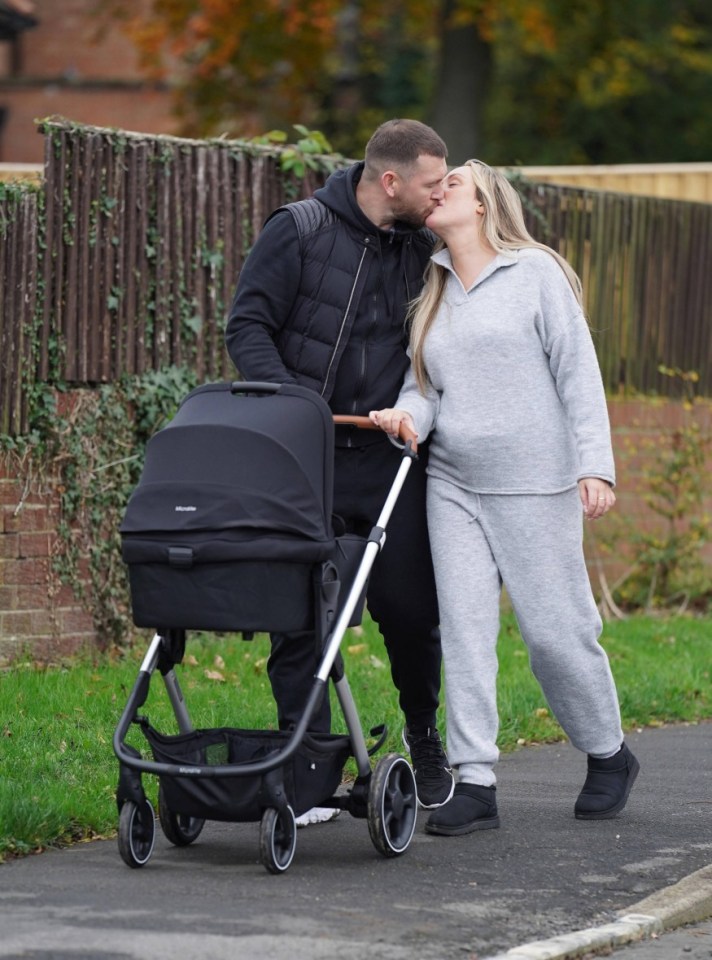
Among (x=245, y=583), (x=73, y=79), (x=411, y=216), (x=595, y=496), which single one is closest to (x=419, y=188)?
(x=411, y=216)

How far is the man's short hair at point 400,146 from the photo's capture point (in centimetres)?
551

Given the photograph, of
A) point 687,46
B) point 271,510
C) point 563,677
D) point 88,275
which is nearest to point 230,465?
point 271,510

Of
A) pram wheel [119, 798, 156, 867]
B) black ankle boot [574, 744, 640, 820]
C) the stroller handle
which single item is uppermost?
the stroller handle

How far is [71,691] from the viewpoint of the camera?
24.2 ft

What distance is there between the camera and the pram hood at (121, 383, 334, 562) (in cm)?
478

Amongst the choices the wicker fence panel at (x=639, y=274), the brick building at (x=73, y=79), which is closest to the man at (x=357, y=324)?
the wicker fence panel at (x=639, y=274)

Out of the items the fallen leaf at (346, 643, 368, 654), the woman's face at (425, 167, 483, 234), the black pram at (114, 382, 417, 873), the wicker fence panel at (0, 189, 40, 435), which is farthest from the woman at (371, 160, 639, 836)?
the fallen leaf at (346, 643, 368, 654)

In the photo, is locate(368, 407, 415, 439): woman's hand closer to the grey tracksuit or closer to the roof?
the grey tracksuit

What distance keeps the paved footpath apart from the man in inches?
22.5

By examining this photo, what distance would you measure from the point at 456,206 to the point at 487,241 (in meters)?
0.14

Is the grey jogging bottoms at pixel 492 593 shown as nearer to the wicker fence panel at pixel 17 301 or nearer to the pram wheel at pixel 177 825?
the pram wheel at pixel 177 825

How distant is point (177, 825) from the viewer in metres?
5.16

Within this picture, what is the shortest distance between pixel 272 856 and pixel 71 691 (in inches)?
109

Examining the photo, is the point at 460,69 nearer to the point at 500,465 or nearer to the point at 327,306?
the point at 327,306
